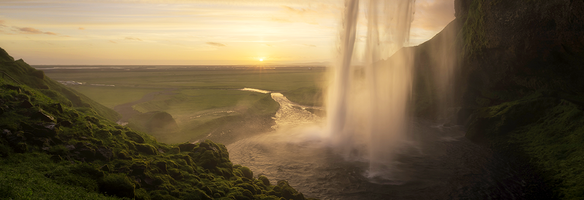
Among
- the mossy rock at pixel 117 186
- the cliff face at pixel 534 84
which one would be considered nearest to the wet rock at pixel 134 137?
the mossy rock at pixel 117 186

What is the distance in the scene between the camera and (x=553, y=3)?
29.4m

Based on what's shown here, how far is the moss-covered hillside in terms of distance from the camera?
1293 cm

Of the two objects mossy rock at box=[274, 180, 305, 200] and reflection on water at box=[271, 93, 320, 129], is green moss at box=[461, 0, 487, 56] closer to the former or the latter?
reflection on water at box=[271, 93, 320, 129]

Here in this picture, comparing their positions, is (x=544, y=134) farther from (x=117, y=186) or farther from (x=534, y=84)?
A: (x=117, y=186)

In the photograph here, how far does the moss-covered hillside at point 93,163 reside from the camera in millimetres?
12930

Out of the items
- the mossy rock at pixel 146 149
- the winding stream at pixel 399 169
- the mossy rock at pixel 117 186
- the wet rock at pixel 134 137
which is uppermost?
the wet rock at pixel 134 137

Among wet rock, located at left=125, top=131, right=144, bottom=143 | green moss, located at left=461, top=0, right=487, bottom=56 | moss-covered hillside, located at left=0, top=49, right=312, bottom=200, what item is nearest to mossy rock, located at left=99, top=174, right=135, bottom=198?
moss-covered hillside, located at left=0, top=49, right=312, bottom=200

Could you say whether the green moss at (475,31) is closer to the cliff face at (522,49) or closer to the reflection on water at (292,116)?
the cliff face at (522,49)

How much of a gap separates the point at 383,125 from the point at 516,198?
2232 cm

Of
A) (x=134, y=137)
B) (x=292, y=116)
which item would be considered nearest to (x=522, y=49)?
(x=292, y=116)

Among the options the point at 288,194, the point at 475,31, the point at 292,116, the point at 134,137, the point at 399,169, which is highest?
the point at 475,31

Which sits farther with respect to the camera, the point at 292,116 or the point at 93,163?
the point at 292,116

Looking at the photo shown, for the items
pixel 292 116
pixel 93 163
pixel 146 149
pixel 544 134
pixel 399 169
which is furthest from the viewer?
pixel 292 116

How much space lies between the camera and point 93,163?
1579cm
